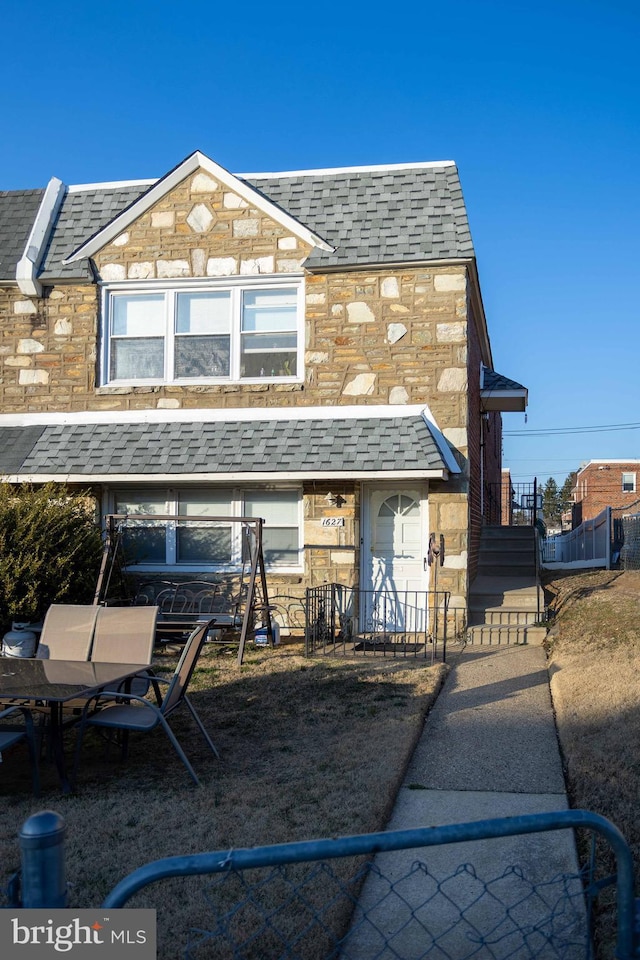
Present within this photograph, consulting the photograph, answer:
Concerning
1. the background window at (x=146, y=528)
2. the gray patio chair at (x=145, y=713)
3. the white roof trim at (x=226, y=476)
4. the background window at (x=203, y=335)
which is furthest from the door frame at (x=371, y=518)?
the gray patio chair at (x=145, y=713)

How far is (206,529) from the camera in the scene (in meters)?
12.6

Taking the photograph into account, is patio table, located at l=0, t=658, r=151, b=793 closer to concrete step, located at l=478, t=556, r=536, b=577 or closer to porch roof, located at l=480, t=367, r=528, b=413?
concrete step, located at l=478, t=556, r=536, b=577

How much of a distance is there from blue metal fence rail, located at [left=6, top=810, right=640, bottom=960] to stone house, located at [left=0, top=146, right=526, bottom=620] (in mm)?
7510

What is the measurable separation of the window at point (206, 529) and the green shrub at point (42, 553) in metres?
1.17

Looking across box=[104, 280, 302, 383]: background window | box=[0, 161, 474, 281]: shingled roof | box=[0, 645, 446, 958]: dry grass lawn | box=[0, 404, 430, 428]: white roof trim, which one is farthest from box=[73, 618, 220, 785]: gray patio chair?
box=[0, 161, 474, 281]: shingled roof

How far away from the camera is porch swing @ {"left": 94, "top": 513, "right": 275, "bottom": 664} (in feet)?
35.4

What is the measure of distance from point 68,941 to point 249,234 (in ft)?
37.6

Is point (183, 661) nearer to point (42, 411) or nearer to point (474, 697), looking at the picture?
point (474, 697)

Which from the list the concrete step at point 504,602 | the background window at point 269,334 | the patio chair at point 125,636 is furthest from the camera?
the background window at point 269,334

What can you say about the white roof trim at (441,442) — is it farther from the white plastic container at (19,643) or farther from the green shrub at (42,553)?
the white plastic container at (19,643)

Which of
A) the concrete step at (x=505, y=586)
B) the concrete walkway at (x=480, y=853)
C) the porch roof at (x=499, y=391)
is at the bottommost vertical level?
the concrete walkway at (x=480, y=853)

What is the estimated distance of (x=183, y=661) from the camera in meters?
6.38

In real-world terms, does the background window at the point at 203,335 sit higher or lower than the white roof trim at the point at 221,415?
higher

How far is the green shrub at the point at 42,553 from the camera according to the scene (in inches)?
406
